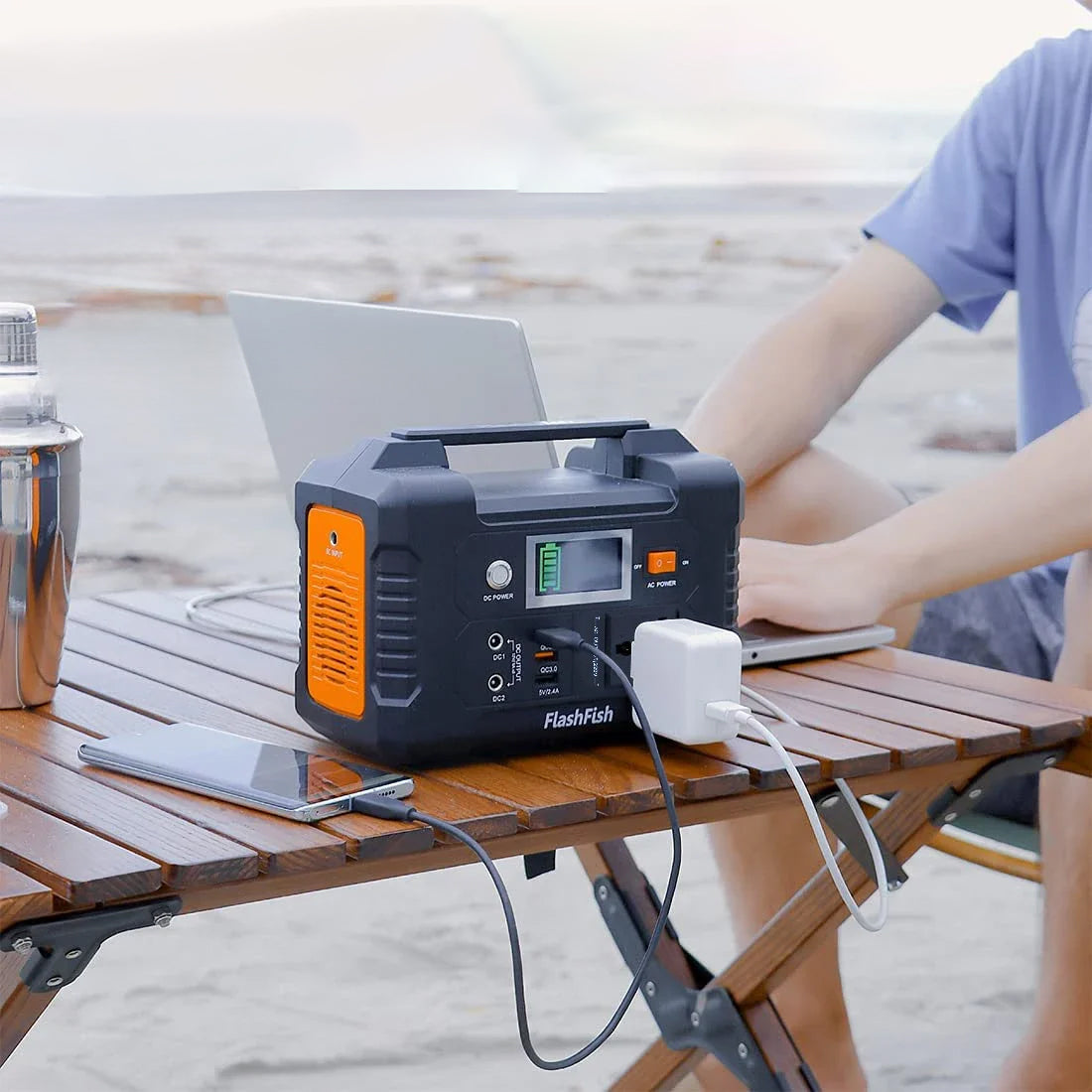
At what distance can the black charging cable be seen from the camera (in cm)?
85

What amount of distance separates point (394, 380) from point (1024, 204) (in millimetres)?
807

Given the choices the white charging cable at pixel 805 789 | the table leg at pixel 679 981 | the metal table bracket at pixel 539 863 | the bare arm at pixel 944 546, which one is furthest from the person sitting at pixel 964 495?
the metal table bracket at pixel 539 863

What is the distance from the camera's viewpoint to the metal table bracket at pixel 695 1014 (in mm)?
1432

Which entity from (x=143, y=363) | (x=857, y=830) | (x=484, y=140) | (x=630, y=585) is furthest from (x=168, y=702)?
(x=484, y=140)

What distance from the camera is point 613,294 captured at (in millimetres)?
9391

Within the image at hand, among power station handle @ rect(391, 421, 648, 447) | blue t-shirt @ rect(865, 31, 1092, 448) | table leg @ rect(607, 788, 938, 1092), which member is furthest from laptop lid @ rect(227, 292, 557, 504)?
blue t-shirt @ rect(865, 31, 1092, 448)

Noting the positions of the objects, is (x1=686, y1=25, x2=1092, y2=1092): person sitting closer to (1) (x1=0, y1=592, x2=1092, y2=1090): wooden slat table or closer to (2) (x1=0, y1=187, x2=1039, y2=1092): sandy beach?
(1) (x1=0, y1=592, x2=1092, y2=1090): wooden slat table

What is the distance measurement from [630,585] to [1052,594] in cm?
83

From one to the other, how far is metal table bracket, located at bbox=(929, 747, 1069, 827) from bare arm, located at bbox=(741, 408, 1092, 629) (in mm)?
168

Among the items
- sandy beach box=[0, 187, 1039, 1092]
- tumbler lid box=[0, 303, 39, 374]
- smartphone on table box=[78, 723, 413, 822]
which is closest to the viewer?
smartphone on table box=[78, 723, 413, 822]

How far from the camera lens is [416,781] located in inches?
37.4

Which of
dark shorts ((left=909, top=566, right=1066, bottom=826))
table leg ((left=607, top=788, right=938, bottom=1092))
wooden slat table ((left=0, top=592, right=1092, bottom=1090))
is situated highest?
wooden slat table ((left=0, top=592, right=1092, bottom=1090))

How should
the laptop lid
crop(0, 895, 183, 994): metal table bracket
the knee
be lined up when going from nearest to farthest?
crop(0, 895, 183, 994): metal table bracket < the laptop lid < the knee

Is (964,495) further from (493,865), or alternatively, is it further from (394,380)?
(493,865)
